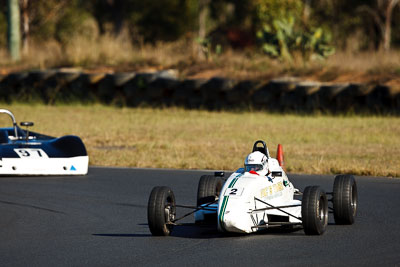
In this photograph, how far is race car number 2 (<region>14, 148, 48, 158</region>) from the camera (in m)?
12.7

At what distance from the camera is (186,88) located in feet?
75.1

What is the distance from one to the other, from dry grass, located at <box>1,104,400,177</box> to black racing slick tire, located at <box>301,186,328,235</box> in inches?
202

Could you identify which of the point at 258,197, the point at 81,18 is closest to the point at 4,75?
the point at 258,197

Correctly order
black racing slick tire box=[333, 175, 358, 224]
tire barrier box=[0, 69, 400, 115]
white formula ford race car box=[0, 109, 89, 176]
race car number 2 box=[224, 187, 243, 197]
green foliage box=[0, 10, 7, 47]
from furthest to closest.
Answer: green foliage box=[0, 10, 7, 47]
tire barrier box=[0, 69, 400, 115]
white formula ford race car box=[0, 109, 89, 176]
black racing slick tire box=[333, 175, 358, 224]
race car number 2 box=[224, 187, 243, 197]

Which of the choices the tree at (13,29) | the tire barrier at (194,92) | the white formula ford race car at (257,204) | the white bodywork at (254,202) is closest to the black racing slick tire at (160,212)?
the white formula ford race car at (257,204)

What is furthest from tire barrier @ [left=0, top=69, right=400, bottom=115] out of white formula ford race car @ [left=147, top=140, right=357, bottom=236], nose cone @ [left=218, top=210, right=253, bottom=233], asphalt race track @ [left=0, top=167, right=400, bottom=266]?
nose cone @ [left=218, top=210, right=253, bottom=233]

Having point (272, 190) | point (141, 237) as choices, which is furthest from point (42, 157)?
point (272, 190)

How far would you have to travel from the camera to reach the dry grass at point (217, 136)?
1459cm

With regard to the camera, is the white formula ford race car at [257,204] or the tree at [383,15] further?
the tree at [383,15]

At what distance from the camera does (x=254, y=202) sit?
801cm

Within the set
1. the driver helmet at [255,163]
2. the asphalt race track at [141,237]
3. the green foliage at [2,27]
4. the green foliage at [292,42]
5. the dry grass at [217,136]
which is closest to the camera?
the asphalt race track at [141,237]

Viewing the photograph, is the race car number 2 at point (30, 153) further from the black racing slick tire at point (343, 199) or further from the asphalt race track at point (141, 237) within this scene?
the black racing slick tire at point (343, 199)

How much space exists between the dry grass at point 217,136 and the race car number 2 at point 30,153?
225cm

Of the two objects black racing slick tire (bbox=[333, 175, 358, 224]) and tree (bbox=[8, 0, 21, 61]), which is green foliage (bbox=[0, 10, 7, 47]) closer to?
tree (bbox=[8, 0, 21, 61])
